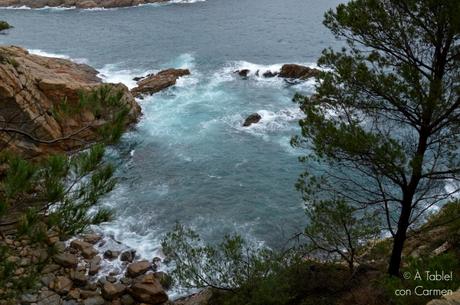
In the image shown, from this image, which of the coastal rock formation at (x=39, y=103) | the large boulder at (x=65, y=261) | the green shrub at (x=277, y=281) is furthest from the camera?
the coastal rock formation at (x=39, y=103)

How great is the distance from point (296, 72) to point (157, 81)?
13890 millimetres

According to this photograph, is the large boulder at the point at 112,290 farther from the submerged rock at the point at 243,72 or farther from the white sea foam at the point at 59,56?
the white sea foam at the point at 59,56

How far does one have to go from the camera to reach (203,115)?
37.8 meters

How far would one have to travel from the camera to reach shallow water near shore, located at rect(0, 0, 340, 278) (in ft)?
83.6

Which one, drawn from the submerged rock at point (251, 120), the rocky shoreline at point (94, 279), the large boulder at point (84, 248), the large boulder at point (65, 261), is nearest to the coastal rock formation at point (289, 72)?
the submerged rock at point (251, 120)

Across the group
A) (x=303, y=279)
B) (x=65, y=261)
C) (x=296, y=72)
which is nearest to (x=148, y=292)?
(x=65, y=261)

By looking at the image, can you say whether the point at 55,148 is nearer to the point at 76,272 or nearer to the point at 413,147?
the point at 76,272

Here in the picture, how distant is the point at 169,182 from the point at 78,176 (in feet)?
66.1

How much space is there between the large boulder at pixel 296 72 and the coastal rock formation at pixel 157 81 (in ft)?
32.3

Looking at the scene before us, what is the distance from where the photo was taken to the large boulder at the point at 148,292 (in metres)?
19.3

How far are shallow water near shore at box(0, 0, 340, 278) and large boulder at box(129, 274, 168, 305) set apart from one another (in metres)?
2.89

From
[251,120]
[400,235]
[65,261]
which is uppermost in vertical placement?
[400,235]

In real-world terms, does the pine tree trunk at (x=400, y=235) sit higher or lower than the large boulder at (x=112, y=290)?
higher

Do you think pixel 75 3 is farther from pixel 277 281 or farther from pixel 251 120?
pixel 277 281
